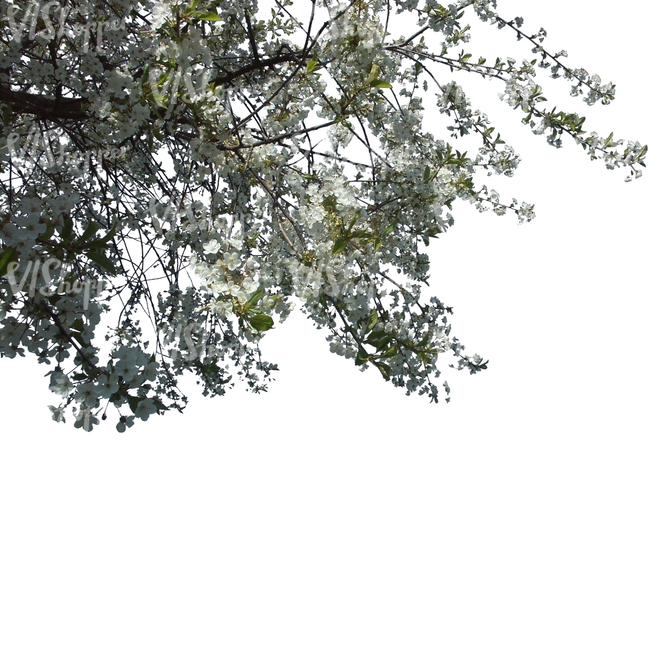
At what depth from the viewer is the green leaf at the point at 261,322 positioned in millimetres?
2146

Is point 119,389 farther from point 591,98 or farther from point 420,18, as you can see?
point 591,98

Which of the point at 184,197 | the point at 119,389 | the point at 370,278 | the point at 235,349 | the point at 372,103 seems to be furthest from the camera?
the point at 235,349

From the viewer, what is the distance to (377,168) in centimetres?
298

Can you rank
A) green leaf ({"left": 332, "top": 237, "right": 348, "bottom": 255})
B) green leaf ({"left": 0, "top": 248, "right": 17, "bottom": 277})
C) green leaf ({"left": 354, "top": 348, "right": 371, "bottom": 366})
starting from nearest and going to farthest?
green leaf ({"left": 0, "top": 248, "right": 17, "bottom": 277}), green leaf ({"left": 332, "top": 237, "right": 348, "bottom": 255}), green leaf ({"left": 354, "top": 348, "right": 371, "bottom": 366})

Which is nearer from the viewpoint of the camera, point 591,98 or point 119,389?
point 119,389

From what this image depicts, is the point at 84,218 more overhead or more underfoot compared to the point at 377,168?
more overhead

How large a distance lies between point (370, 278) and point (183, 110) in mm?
1022

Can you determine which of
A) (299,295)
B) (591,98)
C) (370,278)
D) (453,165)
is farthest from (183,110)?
(591,98)

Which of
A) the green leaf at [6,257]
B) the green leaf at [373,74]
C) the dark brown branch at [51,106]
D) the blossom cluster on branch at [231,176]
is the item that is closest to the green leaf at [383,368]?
the blossom cluster on branch at [231,176]

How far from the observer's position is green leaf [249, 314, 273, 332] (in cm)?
215

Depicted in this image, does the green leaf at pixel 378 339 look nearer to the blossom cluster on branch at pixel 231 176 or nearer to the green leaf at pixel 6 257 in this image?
the blossom cluster on branch at pixel 231 176

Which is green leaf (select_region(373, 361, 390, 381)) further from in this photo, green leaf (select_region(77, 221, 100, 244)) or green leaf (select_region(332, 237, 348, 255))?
green leaf (select_region(77, 221, 100, 244))

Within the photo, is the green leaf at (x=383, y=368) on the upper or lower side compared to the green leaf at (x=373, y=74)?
lower

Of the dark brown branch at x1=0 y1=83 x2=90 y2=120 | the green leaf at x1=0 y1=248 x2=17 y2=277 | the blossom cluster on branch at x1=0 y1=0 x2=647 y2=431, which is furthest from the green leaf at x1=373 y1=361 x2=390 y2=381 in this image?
the dark brown branch at x1=0 y1=83 x2=90 y2=120
